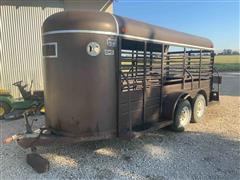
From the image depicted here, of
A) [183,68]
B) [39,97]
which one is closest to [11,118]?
[39,97]

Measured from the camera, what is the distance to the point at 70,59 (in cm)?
365

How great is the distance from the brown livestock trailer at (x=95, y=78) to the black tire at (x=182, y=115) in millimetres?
617

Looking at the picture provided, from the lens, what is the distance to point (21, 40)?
357 inches

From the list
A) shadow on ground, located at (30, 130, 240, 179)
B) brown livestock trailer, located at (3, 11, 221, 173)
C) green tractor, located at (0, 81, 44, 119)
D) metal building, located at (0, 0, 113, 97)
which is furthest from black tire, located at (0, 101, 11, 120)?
brown livestock trailer, located at (3, 11, 221, 173)

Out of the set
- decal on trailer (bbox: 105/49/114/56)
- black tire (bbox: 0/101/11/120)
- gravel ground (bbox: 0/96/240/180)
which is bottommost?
gravel ground (bbox: 0/96/240/180)

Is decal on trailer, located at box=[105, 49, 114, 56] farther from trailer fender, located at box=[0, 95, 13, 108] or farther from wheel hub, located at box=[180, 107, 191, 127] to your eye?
trailer fender, located at box=[0, 95, 13, 108]

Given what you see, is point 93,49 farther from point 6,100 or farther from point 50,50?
point 6,100

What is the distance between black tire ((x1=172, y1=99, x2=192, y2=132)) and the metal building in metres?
6.07

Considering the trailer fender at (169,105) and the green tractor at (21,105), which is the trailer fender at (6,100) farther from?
the trailer fender at (169,105)

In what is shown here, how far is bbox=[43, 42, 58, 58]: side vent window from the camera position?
12.3 ft

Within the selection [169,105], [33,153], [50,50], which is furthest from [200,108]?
[33,153]

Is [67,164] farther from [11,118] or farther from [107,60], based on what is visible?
[11,118]

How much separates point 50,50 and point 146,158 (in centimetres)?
231

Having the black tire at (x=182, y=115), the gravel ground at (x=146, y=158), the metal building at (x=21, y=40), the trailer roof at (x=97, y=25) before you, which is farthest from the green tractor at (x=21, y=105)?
the black tire at (x=182, y=115)
